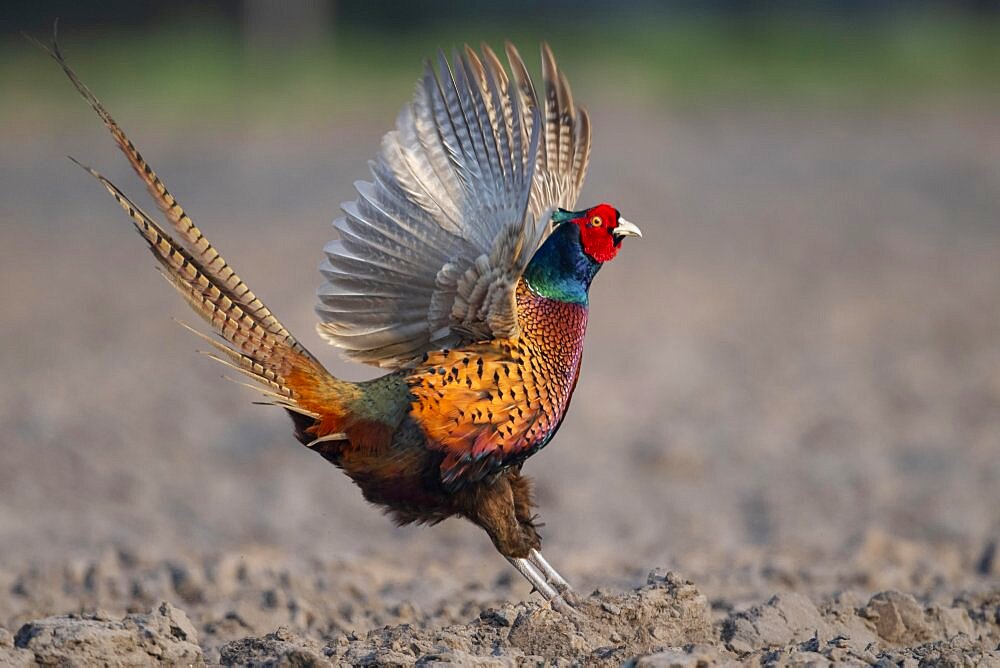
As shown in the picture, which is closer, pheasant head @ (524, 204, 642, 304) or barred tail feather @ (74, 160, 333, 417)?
barred tail feather @ (74, 160, 333, 417)

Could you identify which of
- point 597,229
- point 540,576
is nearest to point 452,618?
point 540,576

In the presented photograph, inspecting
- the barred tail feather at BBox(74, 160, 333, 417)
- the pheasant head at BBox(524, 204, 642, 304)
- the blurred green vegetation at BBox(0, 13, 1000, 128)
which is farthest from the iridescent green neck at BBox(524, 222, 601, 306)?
the blurred green vegetation at BBox(0, 13, 1000, 128)

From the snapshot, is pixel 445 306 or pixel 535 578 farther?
pixel 535 578

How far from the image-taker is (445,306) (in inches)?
185

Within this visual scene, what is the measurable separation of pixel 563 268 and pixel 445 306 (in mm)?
391

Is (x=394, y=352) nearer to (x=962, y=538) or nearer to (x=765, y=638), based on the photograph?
(x=765, y=638)

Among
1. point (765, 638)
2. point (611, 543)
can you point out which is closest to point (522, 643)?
Answer: point (765, 638)

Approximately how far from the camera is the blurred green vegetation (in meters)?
20.0

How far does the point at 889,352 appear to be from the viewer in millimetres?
10016

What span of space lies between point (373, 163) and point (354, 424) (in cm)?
87

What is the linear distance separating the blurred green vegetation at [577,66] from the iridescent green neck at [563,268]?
14.9 metres

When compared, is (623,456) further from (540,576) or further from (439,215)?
(439,215)

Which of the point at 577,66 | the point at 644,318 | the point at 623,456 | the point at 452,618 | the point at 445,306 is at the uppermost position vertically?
the point at 577,66

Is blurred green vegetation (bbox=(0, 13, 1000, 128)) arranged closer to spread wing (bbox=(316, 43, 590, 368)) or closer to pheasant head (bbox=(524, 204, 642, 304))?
spread wing (bbox=(316, 43, 590, 368))
